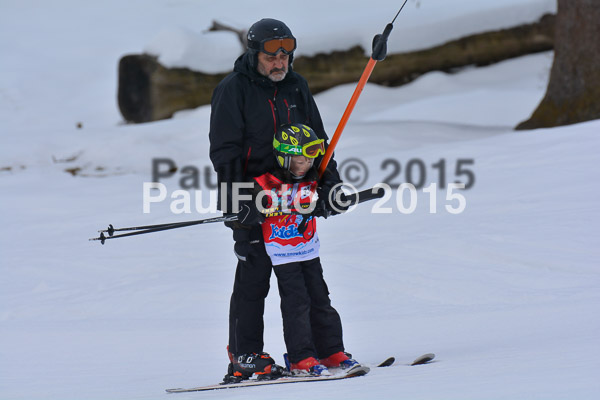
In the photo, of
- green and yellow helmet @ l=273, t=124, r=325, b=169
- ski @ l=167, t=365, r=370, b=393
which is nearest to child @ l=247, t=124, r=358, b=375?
green and yellow helmet @ l=273, t=124, r=325, b=169

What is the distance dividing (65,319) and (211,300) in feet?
3.51

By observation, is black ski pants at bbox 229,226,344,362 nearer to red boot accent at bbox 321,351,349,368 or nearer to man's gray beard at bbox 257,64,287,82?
red boot accent at bbox 321,351,349,368

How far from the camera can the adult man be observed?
4180 millimetres

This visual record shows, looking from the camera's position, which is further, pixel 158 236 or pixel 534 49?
pixel 534 49

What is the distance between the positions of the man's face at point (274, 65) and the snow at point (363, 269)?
5.11ft

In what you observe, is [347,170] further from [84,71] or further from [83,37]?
[83,37]

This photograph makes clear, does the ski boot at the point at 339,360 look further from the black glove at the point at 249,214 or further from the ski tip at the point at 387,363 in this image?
the black glove at the point at 249,214

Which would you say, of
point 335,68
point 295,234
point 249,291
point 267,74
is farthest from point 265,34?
point 335,68

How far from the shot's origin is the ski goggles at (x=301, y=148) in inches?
161

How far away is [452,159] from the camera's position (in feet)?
30.0

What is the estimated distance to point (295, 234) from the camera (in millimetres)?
4195

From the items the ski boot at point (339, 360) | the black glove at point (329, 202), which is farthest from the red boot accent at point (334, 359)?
the black glove at point (329, 202)

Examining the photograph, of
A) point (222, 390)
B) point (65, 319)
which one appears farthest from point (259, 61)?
point (65, 319)

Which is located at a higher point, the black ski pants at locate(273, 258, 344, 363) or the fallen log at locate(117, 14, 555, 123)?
the fallen log at locate(117, 14, 555, 123)
